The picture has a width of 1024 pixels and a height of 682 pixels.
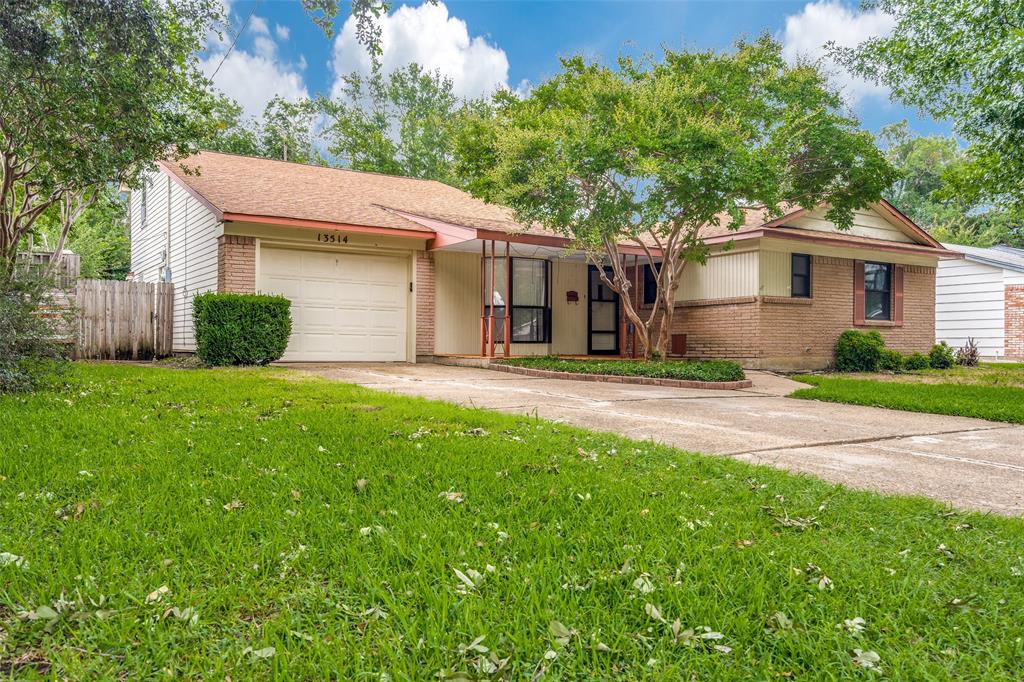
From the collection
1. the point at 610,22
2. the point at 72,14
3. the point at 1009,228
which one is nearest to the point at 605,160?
the point at 72,14

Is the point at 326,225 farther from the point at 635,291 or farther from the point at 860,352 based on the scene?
the point at 860,352

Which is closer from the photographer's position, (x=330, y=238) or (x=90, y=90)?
(x=90, y=90)

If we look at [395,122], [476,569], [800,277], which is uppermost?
[395,122]

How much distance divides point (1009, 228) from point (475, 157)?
33683 millimetres

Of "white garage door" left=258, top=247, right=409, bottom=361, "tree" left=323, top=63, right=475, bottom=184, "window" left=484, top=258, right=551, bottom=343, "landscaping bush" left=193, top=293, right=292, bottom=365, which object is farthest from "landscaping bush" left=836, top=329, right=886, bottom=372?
"tree" left=323, top=63, right=475, bottom=184

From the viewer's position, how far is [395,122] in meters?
37.7

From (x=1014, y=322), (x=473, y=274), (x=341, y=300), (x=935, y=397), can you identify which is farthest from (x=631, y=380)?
(x=1014, y=322)

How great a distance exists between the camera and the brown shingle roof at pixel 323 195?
41.9ft

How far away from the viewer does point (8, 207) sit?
32.5 feet

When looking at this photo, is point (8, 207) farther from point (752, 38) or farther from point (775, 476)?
point (752, 38)

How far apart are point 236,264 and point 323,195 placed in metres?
3.29

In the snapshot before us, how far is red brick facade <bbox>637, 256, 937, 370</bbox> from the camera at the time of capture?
1383cm

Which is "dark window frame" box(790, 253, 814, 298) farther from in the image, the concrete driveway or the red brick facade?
the concrete driveway

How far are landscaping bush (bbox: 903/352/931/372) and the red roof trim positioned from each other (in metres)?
10.4
